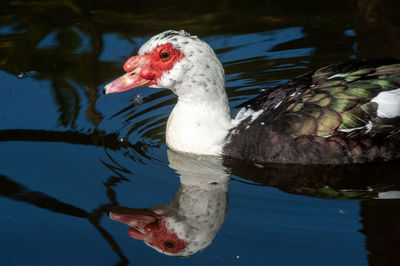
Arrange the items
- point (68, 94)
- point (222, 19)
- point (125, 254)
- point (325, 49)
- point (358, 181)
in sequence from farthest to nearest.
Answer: point (222, 19), point (325, 49), point (68, 94), point (358, 181), point (125, 254)

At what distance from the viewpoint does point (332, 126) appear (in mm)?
5203

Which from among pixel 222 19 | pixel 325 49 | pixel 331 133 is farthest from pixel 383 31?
pixel 331 133

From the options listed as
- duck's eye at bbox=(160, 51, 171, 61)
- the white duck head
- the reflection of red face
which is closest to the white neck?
the white duck head

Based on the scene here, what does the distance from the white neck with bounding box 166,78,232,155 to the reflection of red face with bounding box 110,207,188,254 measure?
985 mm

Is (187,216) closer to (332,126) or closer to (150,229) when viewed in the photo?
(150,229)

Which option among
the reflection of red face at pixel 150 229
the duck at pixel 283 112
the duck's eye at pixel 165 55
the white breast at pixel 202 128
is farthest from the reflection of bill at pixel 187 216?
the duck's eye at pixel 165 55

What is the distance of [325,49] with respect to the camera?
7.70m

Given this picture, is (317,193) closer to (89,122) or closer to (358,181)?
(358,181)

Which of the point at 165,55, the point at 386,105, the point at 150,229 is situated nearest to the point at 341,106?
the point at 386,105

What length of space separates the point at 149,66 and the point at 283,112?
1141 millimetres

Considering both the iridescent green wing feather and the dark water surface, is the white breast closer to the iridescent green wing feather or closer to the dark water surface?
the dark water surface

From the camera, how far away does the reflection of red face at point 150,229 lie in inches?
173

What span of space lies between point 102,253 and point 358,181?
2.05 metres

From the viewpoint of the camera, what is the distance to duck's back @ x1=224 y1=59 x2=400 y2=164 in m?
5.23
